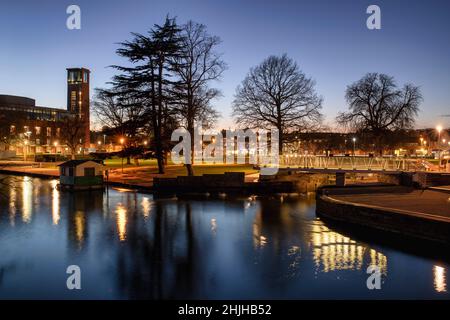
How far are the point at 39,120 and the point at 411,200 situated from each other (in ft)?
418

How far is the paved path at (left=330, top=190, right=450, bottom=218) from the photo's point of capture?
68.8 feet

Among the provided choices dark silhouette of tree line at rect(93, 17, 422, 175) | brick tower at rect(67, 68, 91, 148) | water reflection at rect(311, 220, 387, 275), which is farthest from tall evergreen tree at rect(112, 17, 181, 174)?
brick tower at rect(67, 68, 91, 148)

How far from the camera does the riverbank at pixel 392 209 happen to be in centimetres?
1820

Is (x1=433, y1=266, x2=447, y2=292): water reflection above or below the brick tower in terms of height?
below

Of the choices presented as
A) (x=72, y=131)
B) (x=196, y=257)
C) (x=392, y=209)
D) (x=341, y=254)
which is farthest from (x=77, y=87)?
(x=341, y=254)

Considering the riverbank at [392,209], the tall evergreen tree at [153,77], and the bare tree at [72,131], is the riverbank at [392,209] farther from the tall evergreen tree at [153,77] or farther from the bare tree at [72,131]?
the bare tree at [72,131]

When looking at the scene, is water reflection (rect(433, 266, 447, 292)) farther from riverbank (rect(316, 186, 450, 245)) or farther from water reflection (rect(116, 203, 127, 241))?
water reflection (rect(116, 203, 127, 241))

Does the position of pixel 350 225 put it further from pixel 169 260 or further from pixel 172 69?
pixel 172 69

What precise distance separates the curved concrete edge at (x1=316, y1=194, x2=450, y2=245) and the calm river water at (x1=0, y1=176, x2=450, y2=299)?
1373mm

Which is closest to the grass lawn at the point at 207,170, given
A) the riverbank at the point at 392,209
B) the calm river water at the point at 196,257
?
the calm river water at the point at 196,257

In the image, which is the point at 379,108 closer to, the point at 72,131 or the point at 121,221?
the point at 121,221

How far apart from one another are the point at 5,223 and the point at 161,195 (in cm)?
1375

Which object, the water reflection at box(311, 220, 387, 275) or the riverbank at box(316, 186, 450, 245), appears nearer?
the water reflection at box(311, 220, 387, 275)
